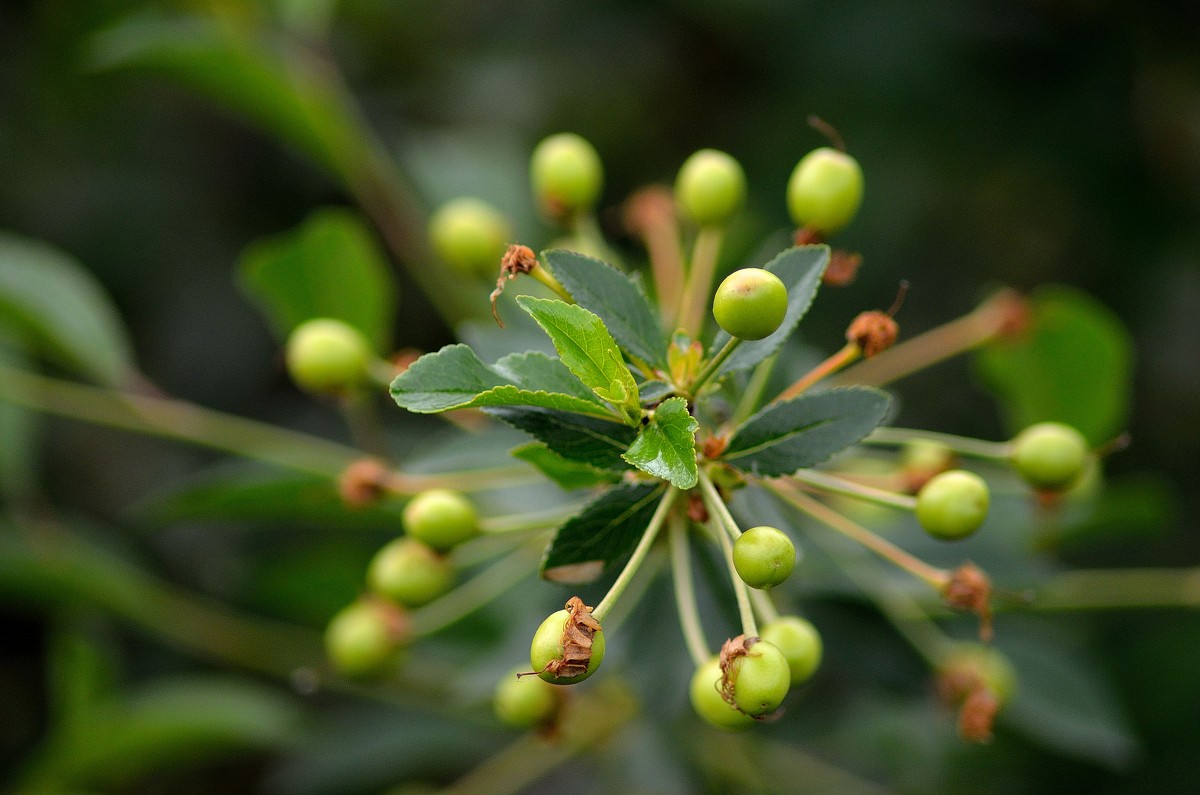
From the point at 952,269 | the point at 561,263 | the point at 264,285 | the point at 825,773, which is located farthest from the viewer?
the point at 952,269

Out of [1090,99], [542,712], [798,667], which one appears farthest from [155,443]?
[1090,99]

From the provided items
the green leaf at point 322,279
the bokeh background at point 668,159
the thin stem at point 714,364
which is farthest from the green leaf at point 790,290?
the bokeh background at point 668,159

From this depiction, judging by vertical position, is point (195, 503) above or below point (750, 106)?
below

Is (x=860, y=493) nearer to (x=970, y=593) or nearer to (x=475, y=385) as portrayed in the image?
(x=970, y=593)

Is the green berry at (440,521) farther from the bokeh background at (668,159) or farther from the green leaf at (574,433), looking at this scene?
the bokeh background at (668,159)

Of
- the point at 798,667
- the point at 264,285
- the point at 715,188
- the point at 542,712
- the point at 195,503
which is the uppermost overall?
the point at 264,285

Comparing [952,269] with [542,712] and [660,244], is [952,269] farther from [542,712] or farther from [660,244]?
[542,712]

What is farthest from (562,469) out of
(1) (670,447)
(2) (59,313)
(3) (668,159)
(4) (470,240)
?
(3) (668,159)
